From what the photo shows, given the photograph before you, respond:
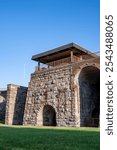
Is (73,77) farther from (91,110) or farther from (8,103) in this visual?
(8,103)

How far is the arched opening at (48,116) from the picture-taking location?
2301 cm

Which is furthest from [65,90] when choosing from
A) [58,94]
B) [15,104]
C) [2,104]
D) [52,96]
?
[2,104]

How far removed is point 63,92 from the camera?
2094 cm

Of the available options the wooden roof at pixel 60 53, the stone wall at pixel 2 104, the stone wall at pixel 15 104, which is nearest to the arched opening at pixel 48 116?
the stone wall at pixel 15 104

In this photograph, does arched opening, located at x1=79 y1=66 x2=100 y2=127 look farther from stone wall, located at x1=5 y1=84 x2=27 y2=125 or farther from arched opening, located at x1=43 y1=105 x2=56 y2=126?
stone wall, located at x1=5 y1=84 x2=27 y2=125

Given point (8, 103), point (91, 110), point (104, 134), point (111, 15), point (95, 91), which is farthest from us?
point (8, 103)

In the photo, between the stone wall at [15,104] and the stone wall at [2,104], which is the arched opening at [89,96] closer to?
the stone wall at [15,104]

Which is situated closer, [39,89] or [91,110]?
[91,110]

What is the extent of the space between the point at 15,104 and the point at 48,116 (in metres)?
4.09

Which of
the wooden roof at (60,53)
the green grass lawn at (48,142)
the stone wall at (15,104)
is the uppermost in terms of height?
the wooden roof at (60,53)

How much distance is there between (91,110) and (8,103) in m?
8.53

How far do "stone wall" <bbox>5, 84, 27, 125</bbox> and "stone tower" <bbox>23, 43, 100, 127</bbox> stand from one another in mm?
1918

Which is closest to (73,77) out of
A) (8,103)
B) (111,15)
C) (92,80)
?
(92,80)

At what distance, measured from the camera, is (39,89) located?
23.3 meters
